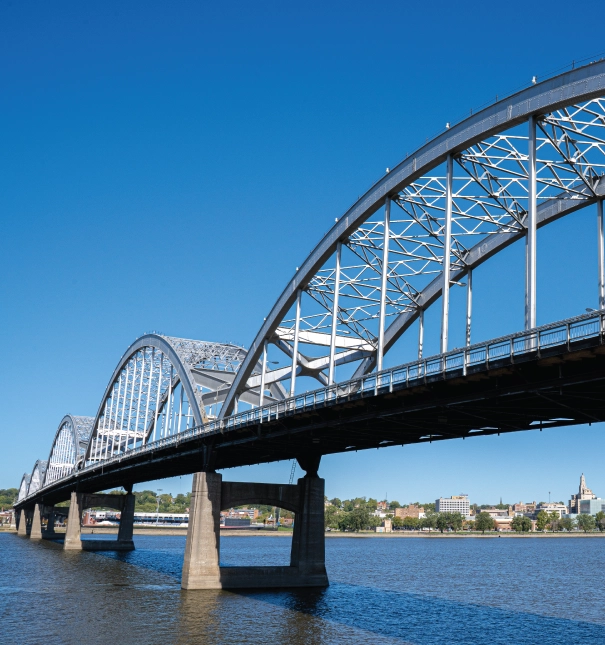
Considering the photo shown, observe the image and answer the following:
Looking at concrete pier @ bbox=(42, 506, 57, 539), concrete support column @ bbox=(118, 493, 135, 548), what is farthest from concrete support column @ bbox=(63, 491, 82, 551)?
concrete pier @ bbox=(42, 506, 57, 539)

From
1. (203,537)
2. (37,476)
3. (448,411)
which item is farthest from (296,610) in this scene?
(37,476)

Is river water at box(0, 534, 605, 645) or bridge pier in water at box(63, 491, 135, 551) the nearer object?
river water at box(0, 534, 605, 645)

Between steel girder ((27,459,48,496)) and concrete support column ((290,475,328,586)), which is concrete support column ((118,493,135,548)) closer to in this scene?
concrete support column ((290,475,328,586))

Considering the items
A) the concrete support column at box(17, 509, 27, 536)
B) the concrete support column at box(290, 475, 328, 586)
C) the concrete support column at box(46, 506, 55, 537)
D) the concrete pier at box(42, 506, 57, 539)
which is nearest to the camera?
the concrete support column at box(290, 475, 328, 586)

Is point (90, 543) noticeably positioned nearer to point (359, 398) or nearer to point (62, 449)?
point (62, 449)

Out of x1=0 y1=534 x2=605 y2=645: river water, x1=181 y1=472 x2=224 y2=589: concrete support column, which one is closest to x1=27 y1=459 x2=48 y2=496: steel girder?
x1=0 y1=534 x2=605 y2=645: river water

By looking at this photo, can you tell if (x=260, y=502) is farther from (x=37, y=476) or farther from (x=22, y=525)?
(x=37, y=476)

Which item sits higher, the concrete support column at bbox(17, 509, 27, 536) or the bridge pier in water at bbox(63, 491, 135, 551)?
the bridge pier in water at bbox(63, 491, 135, 551)

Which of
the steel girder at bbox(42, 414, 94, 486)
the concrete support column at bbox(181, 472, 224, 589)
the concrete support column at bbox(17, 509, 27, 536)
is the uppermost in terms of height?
the steel girder at bbox(42, 414, 94, 486)

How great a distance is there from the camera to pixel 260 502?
52.0 m

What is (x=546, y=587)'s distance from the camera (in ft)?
205

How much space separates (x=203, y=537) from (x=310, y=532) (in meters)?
7.07

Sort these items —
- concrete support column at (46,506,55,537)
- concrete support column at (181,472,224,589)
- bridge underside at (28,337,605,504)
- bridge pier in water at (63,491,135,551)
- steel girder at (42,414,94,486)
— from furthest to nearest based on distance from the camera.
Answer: concrete support column at (46,506,55,537)
steel girder at (42,414,94,486)
bridge pier in water at (63,491,135,551)
concrete support column at (181,472,224,589)
bridge underside at (28,337,605,504)

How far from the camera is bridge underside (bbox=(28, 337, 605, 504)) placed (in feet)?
82.1
